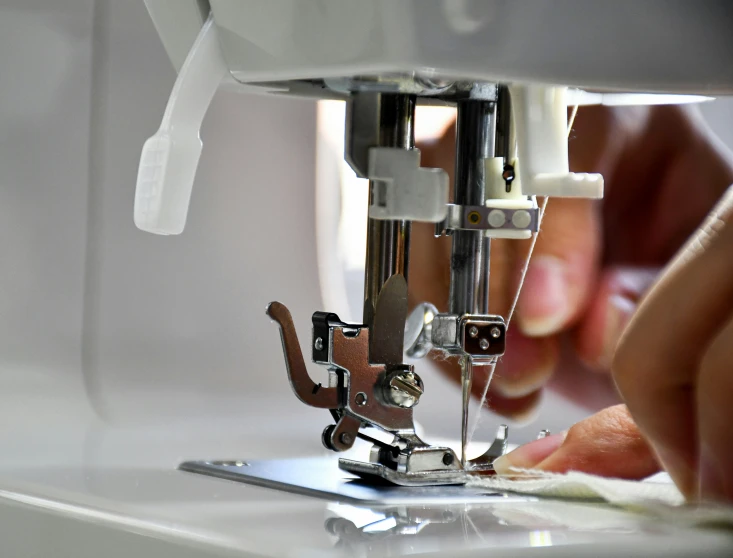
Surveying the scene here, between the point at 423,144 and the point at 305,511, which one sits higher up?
the point at 423,144

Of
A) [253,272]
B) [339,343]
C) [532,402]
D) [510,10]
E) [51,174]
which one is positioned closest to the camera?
[510,10]

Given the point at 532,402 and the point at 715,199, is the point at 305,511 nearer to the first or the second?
the point at 532,402

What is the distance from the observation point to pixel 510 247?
1004mm

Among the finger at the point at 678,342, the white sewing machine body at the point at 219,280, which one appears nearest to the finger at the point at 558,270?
the white sewing machine body at the point at 219,280

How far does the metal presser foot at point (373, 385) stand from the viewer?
0.56 metres

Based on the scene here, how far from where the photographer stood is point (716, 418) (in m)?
0.46

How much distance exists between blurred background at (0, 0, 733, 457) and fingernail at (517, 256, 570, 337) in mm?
137

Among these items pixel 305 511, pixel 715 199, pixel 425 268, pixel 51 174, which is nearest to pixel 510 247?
pixel 425 268

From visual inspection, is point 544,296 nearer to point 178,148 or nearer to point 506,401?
point 506,401

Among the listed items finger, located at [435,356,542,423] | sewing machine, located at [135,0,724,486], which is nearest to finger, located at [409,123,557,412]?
finger, located at [435,356,542,423]

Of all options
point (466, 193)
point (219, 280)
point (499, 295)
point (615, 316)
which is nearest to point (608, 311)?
point (615, 316)

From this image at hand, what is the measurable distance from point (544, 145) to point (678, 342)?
0.34 ft

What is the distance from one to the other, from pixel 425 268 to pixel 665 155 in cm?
24

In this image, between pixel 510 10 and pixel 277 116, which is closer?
pixel 510 10
